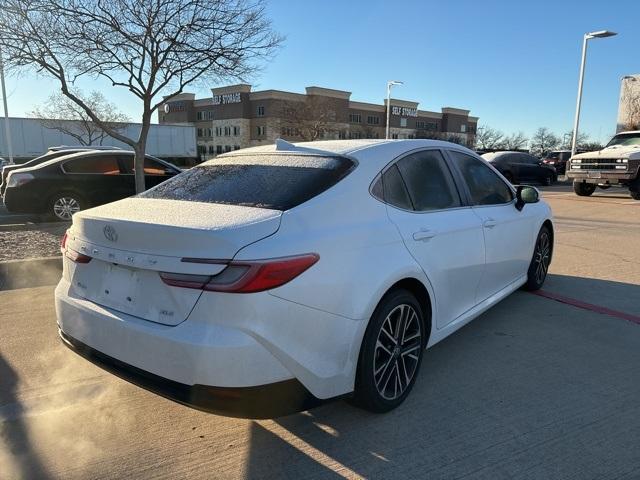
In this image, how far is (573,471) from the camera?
2.48 metres

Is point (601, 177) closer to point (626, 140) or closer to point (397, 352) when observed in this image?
point (626, 140)

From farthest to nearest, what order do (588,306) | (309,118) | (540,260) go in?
A: (309,118) < (540,260) < (588,306)

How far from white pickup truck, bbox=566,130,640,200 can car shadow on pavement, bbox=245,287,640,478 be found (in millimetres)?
14397

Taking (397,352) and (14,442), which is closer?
(14,442)

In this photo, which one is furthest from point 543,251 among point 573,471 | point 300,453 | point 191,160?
point 191,160

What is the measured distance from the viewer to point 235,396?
222 centimetres

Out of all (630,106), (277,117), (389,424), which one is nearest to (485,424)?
(389,424)

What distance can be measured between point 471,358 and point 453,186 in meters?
1.33

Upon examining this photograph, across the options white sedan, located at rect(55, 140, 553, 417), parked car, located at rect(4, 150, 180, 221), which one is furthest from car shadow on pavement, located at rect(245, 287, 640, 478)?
parked car, located at rect(4, 150, 180, 221)

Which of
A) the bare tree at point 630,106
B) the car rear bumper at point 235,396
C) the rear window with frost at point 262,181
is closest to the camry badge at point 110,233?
the rear window with frost at point 262,181

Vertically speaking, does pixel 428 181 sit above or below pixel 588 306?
above

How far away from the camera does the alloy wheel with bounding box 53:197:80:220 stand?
384 inches

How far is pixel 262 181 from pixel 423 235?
107 cm

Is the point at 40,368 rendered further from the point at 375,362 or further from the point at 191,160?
the point at 191,160
